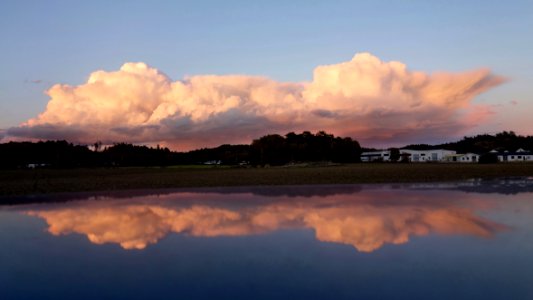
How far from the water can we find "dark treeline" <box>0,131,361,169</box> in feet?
313

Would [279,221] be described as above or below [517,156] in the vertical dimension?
below

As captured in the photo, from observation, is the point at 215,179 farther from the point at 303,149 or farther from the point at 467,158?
the point at 467,158

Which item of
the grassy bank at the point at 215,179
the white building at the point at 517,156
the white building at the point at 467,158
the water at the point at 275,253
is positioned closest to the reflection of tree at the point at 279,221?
Result: the water at the point at 275,253

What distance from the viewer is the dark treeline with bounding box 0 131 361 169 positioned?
126562mm

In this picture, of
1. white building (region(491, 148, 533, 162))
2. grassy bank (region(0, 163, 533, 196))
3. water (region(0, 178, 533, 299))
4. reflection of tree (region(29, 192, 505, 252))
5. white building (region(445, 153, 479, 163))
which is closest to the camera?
water (region(0, 178, 533, 299))

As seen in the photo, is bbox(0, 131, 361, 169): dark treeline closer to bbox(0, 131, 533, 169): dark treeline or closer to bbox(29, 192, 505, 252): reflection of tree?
bbox(0, 131, 533, 169): dark treeline

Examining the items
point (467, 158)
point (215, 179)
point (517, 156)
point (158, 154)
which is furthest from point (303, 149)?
point (215, 179)

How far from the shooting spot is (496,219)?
57.7 ft

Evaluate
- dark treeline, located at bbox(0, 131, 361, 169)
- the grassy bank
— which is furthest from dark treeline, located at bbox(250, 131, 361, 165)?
the grassy bank

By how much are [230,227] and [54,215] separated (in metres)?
11.1

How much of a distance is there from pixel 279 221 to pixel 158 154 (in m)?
152

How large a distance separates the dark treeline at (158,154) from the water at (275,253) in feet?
313

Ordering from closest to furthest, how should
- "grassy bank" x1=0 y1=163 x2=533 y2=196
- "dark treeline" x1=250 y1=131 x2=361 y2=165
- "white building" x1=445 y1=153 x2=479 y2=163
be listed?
"grassy bank" x1=0 y1=163 x2=533 y2=196 < "dark treeline" x1=250 y1=131 x2=361 y2=165 < "white building" x1=445 y1=153 x2=479 y2=163

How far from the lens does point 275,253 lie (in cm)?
1255
